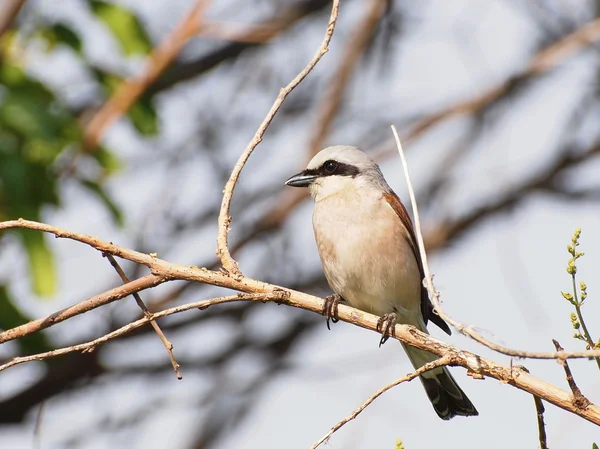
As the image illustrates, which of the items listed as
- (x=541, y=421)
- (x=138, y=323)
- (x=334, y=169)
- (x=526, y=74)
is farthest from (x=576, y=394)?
(x=526, y=74)

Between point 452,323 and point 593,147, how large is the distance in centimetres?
460

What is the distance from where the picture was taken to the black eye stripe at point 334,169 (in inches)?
179

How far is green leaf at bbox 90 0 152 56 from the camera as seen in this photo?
181 inches

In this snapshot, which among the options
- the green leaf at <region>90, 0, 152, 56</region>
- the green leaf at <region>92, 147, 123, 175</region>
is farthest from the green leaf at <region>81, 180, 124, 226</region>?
the green leaf at <region>90, 0, 152, 56</region>

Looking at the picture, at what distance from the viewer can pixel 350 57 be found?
22.3 feet

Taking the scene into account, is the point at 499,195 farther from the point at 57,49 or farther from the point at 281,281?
the point at 57,49

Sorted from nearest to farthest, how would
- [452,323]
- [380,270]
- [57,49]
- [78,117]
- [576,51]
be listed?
[452,323], [380,270], [57,49], [78,117], [576,51]

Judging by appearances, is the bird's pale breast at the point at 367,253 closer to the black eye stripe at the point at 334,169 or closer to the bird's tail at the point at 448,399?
the black eye stripe at the point at 334,169

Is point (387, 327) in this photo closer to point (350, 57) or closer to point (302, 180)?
point (302, 180)


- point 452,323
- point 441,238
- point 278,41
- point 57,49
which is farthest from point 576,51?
point 452,323

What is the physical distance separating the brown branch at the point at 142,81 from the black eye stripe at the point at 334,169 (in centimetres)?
115

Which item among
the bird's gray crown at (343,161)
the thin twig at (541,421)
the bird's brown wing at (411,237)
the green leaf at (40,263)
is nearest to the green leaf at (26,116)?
the green leaf at (40,263)

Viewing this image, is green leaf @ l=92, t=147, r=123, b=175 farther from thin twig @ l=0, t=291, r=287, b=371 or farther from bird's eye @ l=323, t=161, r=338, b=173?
thin twig @ l=0, t=291, r=287, b=371

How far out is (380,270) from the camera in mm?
4211
